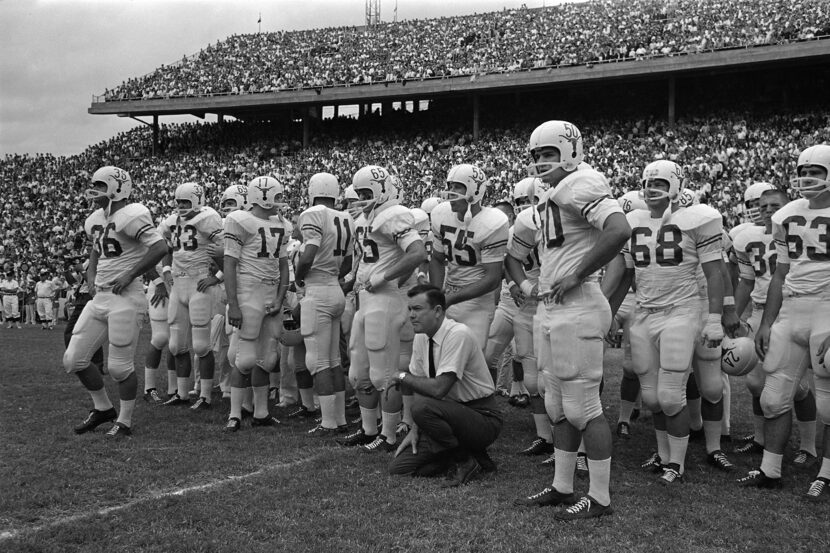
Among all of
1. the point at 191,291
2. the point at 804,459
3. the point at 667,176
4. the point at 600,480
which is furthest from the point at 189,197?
the point at 804,459

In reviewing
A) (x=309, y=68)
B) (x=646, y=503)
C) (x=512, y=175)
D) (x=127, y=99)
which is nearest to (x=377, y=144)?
(x=309, y=68)

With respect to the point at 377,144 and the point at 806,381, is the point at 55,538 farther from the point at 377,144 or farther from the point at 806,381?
the point at 377,144

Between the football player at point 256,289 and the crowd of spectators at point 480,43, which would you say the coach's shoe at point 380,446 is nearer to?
the football player at point 256,289

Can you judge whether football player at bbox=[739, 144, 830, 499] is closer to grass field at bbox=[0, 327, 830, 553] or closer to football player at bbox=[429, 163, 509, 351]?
grass field at bbox=[0, 327, 830, 553]

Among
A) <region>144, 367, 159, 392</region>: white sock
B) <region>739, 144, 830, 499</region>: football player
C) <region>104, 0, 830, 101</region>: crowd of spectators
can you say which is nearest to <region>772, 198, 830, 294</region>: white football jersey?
<region>739, 144, 830, 499</region>: football player

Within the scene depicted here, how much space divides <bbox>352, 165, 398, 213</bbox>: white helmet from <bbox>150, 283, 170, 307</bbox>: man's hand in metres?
3.12

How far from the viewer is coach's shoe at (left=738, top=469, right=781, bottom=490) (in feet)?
18.6

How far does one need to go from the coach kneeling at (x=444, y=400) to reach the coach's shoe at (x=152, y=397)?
14.3 ft

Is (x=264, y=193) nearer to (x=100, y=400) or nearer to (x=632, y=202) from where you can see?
(x=100, y=400)

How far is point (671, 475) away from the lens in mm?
5852

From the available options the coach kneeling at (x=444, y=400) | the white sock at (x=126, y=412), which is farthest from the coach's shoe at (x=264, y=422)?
the coach kneeling at (x=444, y=400)

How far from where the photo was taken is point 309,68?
124 feet

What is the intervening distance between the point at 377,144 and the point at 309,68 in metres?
6.89

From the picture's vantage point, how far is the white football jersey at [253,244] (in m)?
7.73
